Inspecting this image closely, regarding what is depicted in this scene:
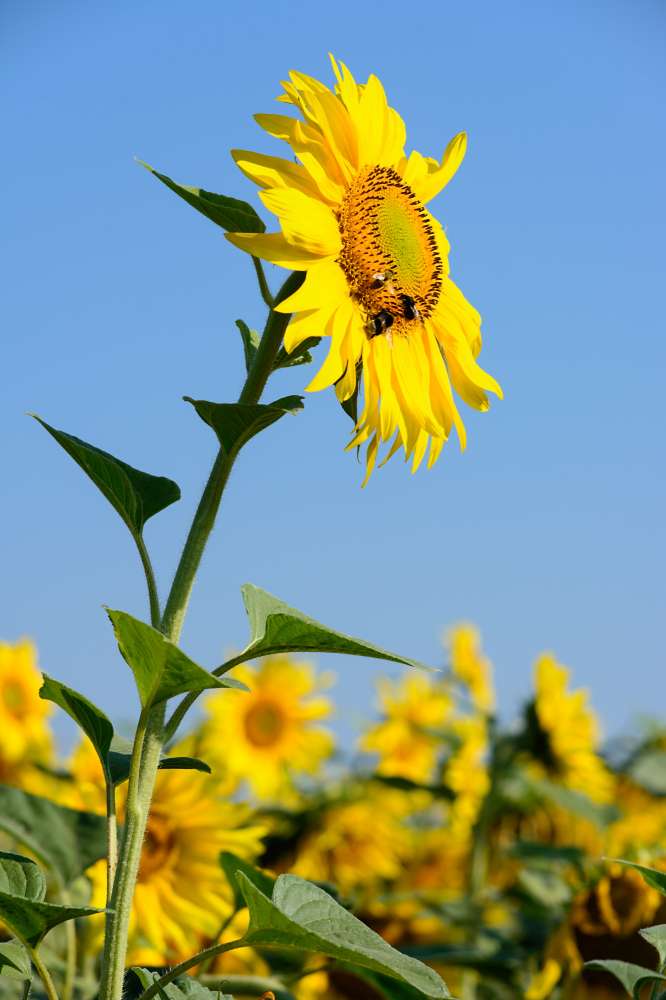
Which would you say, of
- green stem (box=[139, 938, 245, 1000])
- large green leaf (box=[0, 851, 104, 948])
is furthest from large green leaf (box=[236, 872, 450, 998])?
large green leaf (box=[0, 851, 104, 948])

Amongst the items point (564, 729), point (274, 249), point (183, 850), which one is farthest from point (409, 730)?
point (274, 249)

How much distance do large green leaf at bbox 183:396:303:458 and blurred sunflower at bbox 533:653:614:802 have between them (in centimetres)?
267

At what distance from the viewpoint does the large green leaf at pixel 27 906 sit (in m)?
0.79

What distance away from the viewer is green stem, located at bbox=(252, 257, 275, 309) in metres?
0.96

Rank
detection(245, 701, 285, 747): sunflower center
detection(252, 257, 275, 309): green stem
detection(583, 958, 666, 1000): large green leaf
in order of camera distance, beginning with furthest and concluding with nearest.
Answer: detection(245, 701, 285, 747): sunflower center < detection(583, 958, 666, 1000): large green leaf < detection(252, 257, 275, 309): green stem

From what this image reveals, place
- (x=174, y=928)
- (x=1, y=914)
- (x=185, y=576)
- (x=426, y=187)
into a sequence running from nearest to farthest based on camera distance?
(x=1, y=914) < (x=185, y=576) < (x=426, y=187) < (x=174, y=928)

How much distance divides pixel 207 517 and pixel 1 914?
396mm

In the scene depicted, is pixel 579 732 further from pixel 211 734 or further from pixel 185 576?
pixel 185 576

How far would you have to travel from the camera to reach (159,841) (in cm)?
182

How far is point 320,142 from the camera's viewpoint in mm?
1048

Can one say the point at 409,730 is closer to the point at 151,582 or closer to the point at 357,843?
the point at 357,843

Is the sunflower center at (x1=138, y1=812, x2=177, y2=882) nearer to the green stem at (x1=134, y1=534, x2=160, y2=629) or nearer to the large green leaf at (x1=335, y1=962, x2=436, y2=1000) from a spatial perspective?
the large green leaf at (x1=335, y1=962, x2=436, y2=1000)

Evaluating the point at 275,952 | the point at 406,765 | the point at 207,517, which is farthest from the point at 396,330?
the point at 406,765

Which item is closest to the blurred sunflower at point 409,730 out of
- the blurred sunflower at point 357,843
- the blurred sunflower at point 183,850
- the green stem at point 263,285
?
the blurred sunflower at point 357,843
